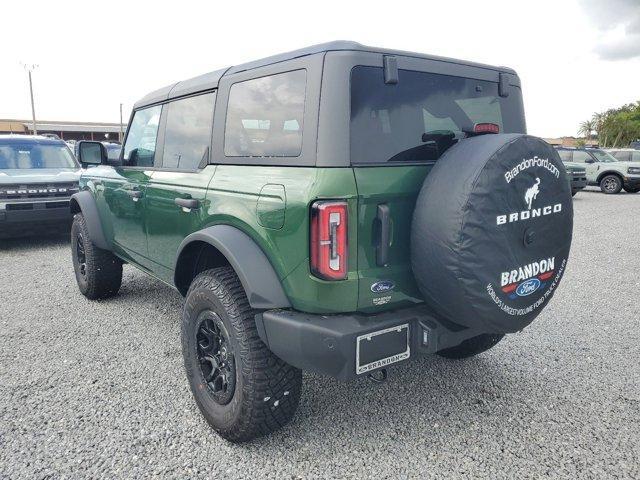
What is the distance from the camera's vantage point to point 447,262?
6.61ft

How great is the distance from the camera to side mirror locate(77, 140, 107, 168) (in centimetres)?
407

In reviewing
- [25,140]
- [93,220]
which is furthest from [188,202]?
[25,140]

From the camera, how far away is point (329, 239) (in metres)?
2.03

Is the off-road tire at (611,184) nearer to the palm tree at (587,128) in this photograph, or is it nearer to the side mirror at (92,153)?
the side mirror at (92,153)

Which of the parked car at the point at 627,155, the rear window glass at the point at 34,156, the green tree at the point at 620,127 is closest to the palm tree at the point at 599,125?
the green tree at the point at 620,127

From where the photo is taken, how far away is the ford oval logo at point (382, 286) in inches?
85.0

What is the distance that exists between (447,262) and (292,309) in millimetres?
733

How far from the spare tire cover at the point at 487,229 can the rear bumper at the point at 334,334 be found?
0.12 m

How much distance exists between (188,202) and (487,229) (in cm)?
170

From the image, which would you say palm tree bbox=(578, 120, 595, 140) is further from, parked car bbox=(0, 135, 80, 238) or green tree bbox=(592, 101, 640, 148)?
parked car bbox=(0, 135, 80, 238)

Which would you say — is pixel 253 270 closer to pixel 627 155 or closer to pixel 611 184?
pixel 611 184

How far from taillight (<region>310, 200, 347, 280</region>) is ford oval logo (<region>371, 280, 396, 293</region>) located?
0.17m

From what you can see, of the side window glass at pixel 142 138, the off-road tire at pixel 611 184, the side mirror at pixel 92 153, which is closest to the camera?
the side window glass at pixel 142 138

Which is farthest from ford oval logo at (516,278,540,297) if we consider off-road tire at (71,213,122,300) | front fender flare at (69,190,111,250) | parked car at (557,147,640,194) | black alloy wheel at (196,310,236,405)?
parked car at (557,147,640,194)
